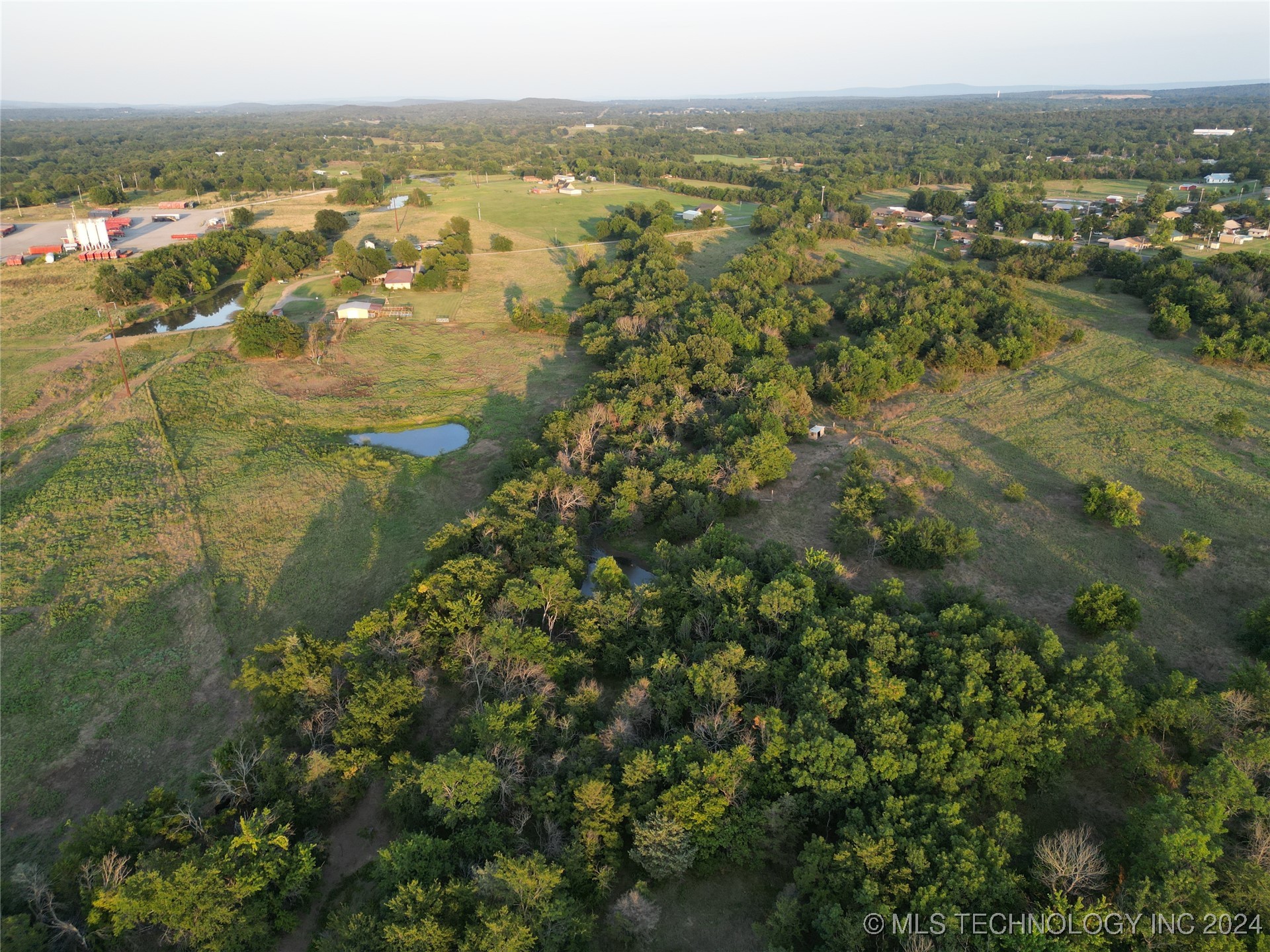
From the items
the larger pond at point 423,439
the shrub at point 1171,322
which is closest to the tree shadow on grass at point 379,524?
the larger pond at point 423,439

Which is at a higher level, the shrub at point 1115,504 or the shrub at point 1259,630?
the shrub at point 1115,504

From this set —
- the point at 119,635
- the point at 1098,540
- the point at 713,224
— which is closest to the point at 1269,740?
the point at 1098,540

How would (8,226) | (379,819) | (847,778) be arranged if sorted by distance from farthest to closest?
(8,226), (379,819), (847,778)

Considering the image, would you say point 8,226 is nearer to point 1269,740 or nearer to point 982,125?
point 1269,740

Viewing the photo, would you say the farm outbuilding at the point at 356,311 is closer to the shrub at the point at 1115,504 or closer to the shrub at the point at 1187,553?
the shrub at the point at 1115,504

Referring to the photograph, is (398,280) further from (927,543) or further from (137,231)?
(927,543)
